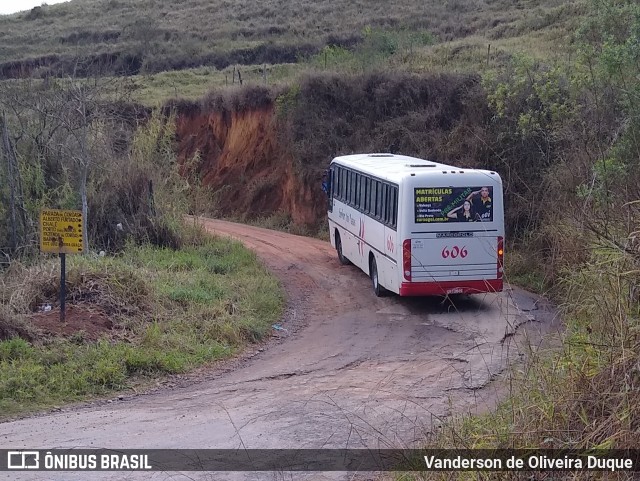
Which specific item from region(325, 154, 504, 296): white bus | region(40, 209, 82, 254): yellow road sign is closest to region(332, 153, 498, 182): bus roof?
region(325, 154, 504, 296): white bus

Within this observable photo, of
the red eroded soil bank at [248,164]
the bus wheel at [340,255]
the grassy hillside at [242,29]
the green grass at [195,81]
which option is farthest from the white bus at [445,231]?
the grassy hillside at [242,29]

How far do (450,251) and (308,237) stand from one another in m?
12.3

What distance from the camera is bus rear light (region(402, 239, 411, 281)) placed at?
591 inches

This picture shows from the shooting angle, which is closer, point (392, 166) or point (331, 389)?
point (331, 389)

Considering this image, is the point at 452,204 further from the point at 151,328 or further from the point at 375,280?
the point at 151,328

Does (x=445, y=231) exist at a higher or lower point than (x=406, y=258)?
higher

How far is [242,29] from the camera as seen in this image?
5703 centimetres

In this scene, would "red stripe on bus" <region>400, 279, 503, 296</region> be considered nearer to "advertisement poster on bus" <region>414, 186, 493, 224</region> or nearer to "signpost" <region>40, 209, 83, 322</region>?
"advertisement poster on bus" <region>414, 186, 493, 224</region>

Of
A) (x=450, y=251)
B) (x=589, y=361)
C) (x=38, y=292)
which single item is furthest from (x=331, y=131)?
(x=589, y=361)

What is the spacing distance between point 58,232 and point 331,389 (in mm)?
5217

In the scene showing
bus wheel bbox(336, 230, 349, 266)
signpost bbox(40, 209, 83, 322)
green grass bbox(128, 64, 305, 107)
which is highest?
green grass bbox(128, 64, 305, 107)

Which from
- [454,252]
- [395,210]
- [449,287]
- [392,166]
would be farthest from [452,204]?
[392,166]

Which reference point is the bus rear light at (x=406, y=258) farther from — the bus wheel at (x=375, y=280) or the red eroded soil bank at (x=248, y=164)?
the red eroded soil bank at (x=248, y=164)

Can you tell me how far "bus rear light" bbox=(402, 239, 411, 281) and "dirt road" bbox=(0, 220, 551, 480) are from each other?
2.77ft
